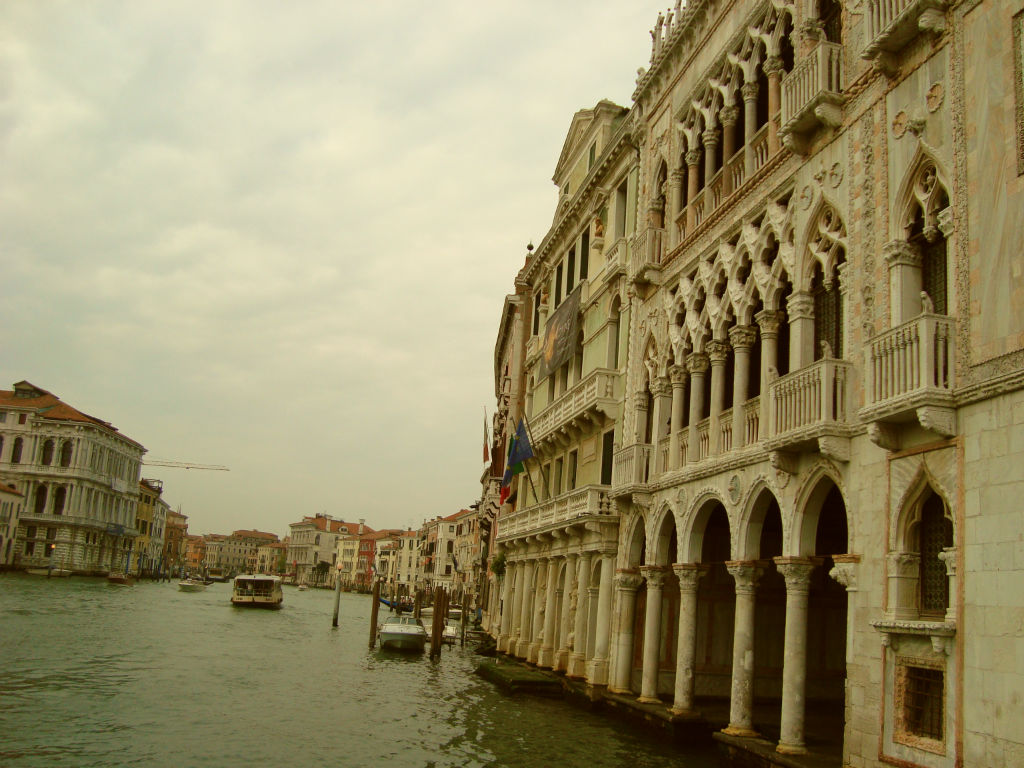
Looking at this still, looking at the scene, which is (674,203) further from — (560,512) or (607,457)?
(560,512)

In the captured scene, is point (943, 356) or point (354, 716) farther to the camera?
point (354, 716)

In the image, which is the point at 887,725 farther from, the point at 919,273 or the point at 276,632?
the point at 276,632

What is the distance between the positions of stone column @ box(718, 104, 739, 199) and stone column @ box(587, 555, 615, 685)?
865cm

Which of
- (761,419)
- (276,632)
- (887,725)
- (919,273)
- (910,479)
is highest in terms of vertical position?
(919,273)

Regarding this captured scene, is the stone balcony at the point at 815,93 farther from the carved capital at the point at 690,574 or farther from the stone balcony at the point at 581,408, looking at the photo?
the stone balcony at the point at 581,408

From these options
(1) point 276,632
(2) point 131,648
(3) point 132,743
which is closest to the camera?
(3) point 132,743

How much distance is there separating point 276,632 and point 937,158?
4347 cm

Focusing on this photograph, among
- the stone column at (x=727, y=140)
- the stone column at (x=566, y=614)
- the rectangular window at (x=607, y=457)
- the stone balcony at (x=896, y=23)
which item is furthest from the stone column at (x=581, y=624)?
the stone balcony at (x=896, y=23)

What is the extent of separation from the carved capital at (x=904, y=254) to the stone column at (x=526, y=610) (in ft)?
64.4

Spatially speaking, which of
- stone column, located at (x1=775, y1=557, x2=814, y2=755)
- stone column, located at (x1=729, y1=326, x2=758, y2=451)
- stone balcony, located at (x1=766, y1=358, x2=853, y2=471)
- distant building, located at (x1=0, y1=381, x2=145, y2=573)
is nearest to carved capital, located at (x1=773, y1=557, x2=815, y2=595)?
stone column, located at (x1=775, y1=557, x2=814, y2=755)

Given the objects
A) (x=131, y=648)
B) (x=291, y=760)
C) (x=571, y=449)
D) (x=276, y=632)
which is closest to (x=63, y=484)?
(x=276, y=632)

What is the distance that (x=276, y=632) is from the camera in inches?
1897

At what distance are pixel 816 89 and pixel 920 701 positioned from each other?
8.16 metres

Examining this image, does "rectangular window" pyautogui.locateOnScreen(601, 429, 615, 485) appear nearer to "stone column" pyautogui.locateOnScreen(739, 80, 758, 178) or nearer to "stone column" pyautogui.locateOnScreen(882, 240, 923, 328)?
"stone column" pyautogui.locateOnScreen(739, 80, 758, 178)
